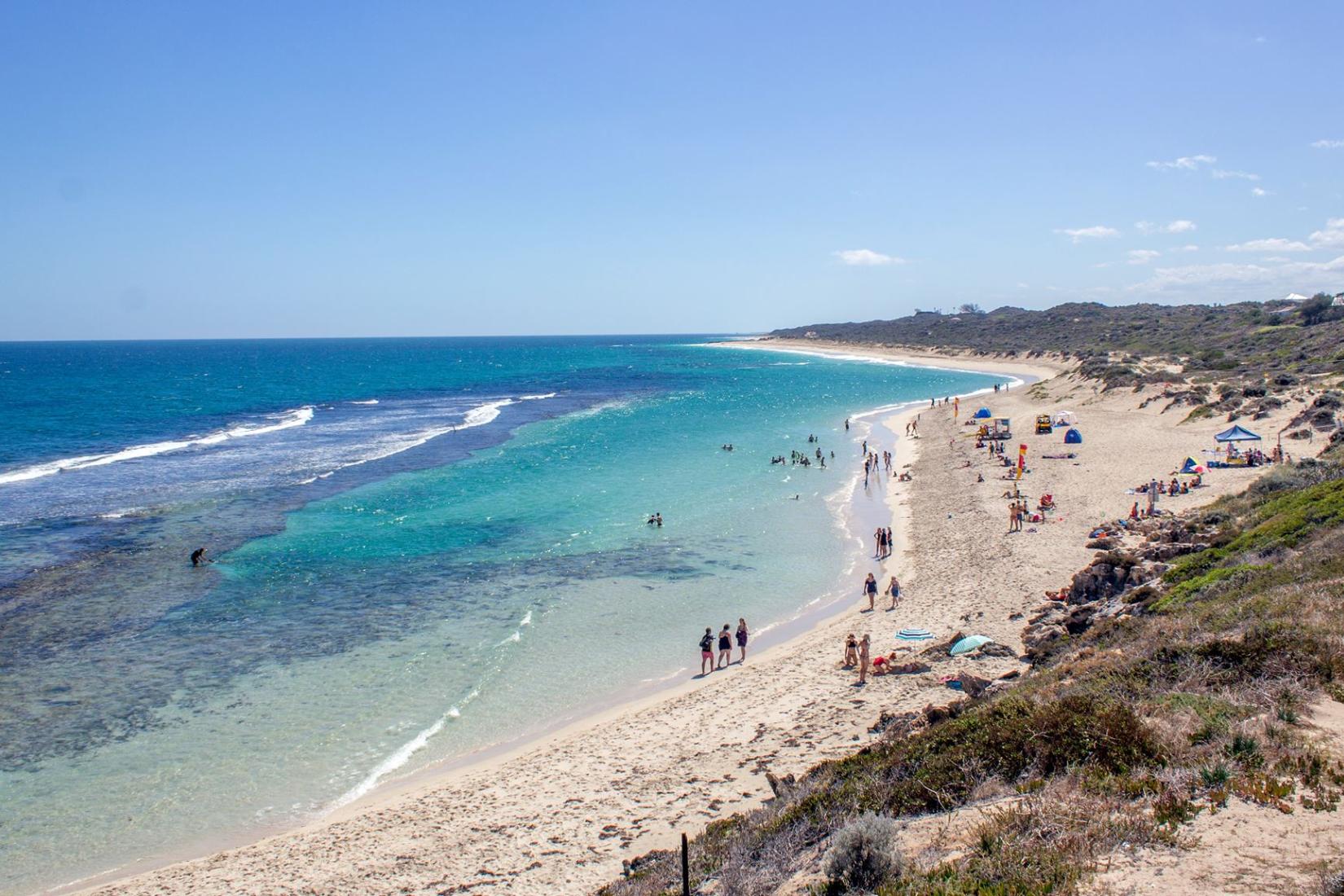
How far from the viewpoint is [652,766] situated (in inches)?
527

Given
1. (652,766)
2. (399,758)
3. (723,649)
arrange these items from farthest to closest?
(723,649)
(399,758)
(652,766)

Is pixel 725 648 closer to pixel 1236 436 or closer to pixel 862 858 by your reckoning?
pixel 862 858

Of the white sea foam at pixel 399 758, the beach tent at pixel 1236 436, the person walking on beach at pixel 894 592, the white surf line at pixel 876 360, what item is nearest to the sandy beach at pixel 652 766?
the person walking on beach at pixel 894 592

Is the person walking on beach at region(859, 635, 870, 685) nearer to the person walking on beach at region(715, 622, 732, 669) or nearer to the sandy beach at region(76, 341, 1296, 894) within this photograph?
the sandy beach at region(76, 341, 1296, 894)

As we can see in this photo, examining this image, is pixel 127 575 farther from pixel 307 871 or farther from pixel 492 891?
pixel 492 891

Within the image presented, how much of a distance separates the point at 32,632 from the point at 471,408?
5427 cm

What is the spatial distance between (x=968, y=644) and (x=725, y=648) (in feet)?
16.6

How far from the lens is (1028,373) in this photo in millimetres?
98250

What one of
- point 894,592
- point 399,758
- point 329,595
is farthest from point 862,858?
point 329,595

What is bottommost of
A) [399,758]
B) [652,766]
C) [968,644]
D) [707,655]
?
[399,758]

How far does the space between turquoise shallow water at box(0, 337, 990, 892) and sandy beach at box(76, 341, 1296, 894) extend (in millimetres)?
1082

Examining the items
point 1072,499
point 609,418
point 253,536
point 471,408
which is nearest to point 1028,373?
point 609,418

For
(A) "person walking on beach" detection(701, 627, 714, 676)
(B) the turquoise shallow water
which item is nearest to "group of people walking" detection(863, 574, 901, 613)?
(B) the turquoise shallow water

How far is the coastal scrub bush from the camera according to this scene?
6.43m
